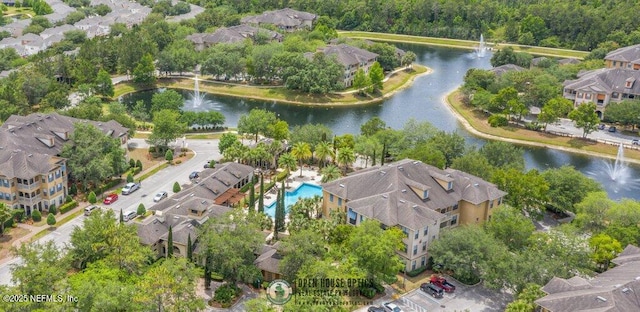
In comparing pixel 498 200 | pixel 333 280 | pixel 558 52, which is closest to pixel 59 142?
pixel 333 280

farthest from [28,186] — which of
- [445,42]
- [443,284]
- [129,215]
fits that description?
[445,42]

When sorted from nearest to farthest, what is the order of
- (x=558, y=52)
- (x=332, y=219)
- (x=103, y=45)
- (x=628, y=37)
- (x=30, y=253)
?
(x=30, y=253)
(x=332, y=219)
(x=103, y=45)
(x=628, y=37)
(x=558, y=52)

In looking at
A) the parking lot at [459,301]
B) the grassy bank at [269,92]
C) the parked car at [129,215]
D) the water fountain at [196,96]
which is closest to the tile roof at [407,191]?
the parking lot at [459,301]

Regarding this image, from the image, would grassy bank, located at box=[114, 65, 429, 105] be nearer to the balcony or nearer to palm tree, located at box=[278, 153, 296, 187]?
palm tree, located at box=[278, 153, 296, 187]

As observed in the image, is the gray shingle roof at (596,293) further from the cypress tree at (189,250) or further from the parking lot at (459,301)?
the cypress tree at (189,250)

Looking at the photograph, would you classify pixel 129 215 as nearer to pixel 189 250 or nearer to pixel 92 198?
pixel 92 198

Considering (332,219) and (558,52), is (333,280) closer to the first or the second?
(332,219)

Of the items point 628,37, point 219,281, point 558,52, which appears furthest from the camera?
point 558,52

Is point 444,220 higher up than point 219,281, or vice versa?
point 444,220
